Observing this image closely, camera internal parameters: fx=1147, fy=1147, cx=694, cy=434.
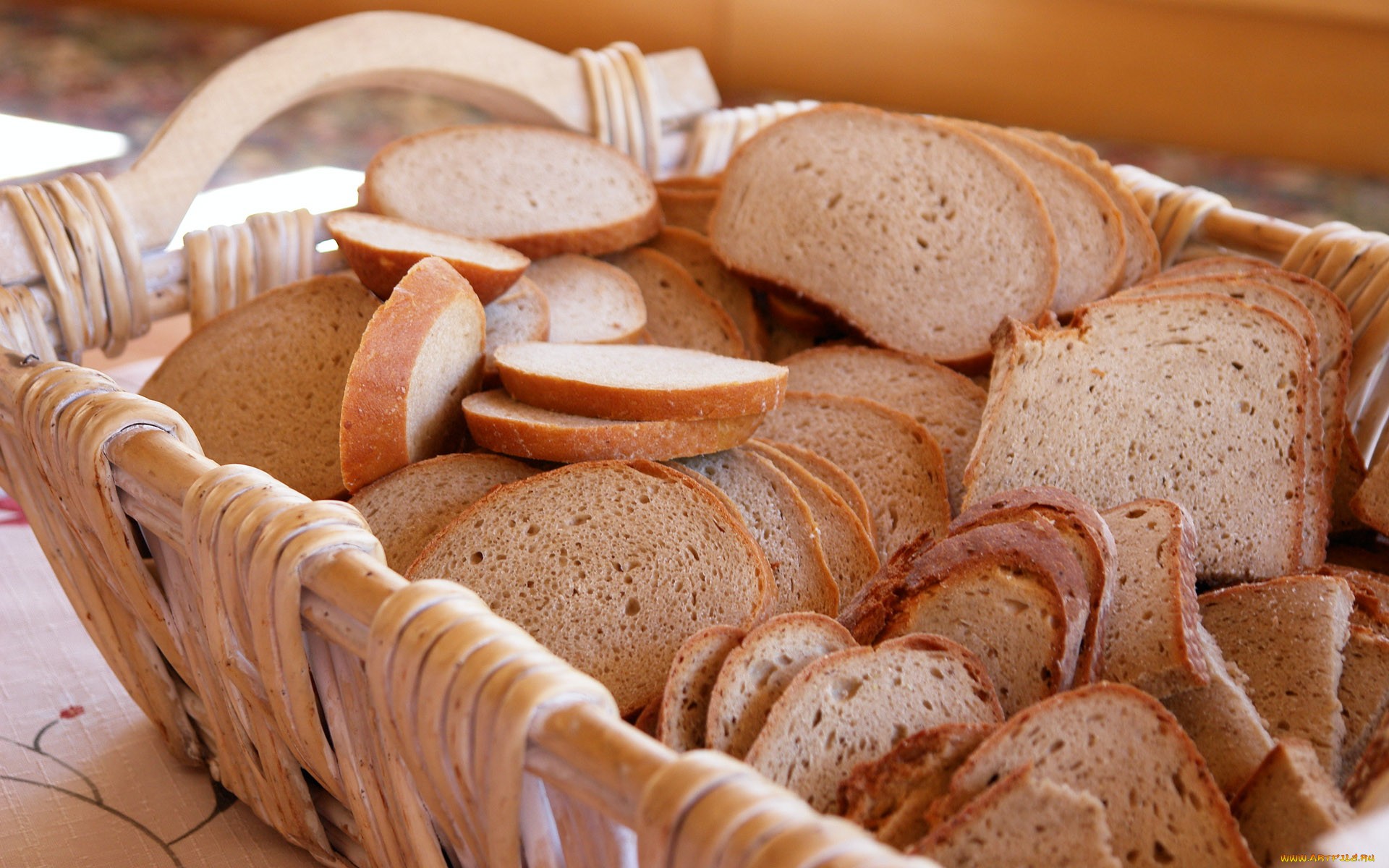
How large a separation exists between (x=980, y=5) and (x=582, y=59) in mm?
1674

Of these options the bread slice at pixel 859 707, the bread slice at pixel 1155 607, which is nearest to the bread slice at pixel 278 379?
the bread slice at pixel 859 707

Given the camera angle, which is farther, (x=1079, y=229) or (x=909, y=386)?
(x=1079, y=229)

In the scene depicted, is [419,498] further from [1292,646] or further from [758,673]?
[1292,646]

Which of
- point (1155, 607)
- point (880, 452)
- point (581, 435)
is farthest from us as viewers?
point (880, 452)

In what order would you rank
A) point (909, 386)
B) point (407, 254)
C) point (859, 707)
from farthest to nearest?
point (909, 386)
point (407, 254)
point (859, 707)

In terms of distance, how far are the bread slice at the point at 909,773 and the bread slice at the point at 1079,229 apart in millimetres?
1056

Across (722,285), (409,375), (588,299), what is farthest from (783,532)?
(722,285)

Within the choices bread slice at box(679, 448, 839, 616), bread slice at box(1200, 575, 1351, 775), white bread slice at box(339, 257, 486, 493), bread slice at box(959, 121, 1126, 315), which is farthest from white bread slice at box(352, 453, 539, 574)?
bread slice at box(959, 121, 1126, 315)

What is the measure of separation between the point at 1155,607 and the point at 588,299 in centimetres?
97

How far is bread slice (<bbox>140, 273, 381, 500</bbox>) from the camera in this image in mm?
1529

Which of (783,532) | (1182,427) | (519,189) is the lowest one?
(783,532)

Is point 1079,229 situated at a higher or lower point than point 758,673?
higher

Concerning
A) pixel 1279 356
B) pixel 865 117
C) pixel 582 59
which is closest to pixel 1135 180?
pixel 865 117

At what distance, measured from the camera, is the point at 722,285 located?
6.66 feet
